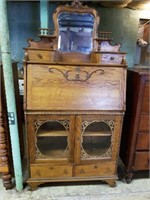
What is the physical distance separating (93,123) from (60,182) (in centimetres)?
68

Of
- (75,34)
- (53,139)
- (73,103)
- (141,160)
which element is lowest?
(141,160)

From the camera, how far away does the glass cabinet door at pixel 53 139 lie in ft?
4.99

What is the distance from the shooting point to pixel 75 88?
145cm

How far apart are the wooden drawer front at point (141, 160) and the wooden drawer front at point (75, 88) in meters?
0.54

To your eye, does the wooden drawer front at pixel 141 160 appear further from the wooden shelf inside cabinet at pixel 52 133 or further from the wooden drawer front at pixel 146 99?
the wooden shelf inside cabinet at pixel 52 133

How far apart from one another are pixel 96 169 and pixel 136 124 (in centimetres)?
55

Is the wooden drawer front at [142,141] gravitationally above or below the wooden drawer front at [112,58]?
below

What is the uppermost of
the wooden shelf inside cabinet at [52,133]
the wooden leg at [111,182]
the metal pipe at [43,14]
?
the metal pipe at [43,14]

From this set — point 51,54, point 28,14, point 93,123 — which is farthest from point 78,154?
point 28,14

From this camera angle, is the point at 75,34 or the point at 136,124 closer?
the point at 136,124

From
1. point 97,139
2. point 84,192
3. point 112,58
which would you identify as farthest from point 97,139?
point 112,58

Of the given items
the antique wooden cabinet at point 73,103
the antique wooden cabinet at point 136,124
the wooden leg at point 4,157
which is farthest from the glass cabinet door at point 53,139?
the antique wooden cabinet at point 136,124

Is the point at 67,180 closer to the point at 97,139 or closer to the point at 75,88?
the point at 97,139

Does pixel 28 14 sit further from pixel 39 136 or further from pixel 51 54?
pixel 39 136
